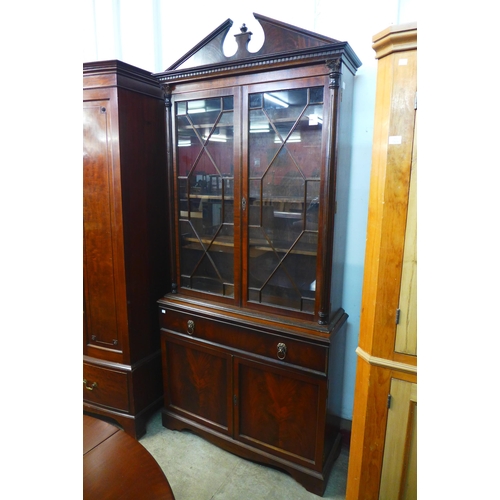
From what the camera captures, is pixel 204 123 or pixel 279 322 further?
pixel 204 123

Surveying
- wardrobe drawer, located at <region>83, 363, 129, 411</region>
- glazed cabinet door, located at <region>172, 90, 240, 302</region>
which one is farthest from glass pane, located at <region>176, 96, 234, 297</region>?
wardrobe drawer, located at <region>83, 363, 129, 411</region>

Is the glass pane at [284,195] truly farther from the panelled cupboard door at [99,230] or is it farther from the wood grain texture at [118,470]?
the wood grain texture at [118,470]

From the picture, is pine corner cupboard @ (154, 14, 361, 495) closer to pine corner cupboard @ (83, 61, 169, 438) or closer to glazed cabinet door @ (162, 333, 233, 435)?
glazed cabinet door @ (162, 333, 233, 435)

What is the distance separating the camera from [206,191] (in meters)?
1.99

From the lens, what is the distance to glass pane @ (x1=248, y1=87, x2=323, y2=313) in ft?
5.53

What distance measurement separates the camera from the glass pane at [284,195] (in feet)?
5.53

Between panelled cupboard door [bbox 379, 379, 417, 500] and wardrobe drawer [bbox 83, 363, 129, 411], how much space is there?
1505 mm

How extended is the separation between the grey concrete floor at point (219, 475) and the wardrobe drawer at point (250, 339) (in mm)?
667

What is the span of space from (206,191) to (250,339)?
0.84 metres

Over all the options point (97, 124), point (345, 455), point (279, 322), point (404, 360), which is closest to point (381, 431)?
point (404, 360)

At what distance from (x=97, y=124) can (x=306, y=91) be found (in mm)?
1134

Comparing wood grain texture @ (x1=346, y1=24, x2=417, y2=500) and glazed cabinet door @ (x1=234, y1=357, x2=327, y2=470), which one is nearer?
wood grain texture @ (x1=346, y1=24, x2=417, y2=500)
